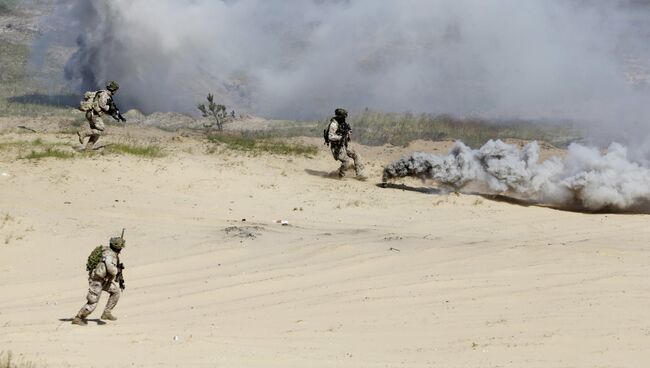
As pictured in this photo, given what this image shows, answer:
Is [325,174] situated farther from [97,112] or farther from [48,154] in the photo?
[48,154]

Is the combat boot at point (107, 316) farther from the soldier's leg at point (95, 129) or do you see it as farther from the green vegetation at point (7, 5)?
the green vegetation at point (7, 5)

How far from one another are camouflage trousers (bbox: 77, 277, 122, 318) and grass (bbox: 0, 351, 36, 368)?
1.40 metres

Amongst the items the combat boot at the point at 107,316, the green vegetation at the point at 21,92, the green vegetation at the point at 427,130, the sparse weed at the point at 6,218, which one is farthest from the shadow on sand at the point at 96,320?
the green vegetation at the point at 21,92

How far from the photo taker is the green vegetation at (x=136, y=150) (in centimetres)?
1592

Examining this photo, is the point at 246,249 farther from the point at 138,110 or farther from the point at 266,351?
the point at 138,110

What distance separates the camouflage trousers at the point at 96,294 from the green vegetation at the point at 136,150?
8474mm

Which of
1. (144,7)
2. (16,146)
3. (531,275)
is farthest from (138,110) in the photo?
(531,275)

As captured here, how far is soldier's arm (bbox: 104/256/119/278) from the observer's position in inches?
291

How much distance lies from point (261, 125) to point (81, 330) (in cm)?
1805

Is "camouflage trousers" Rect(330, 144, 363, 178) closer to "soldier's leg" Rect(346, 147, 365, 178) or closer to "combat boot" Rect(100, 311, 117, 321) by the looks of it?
"soldier's leg" Rect(346, 147, 365, 178)

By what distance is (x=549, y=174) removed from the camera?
13234 millimetres

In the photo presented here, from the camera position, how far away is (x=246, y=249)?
34.0 feet

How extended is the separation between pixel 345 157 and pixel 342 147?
0.20 meters

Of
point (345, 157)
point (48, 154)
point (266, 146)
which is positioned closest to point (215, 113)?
point (266, 146)
